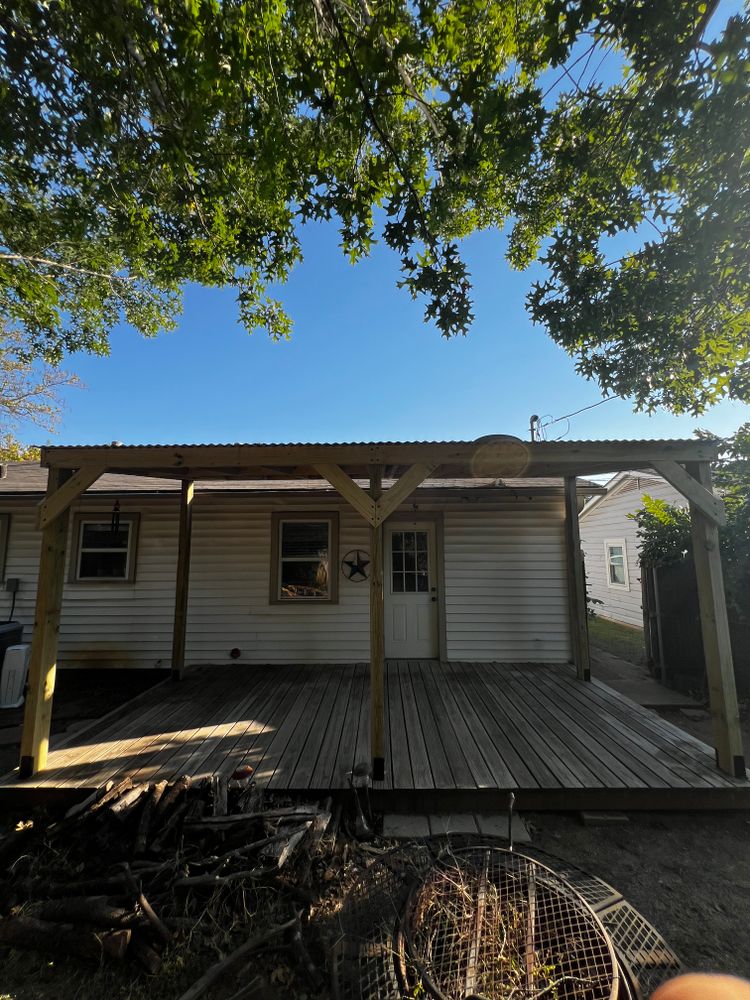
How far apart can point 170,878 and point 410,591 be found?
4294 mm

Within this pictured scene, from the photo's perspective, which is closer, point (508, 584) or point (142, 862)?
point (142, 862)

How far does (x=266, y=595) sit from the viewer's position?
5.98m

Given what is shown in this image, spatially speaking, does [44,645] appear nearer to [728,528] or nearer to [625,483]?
[728,528]

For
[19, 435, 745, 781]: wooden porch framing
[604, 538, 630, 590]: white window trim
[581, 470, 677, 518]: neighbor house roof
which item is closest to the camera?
[19, 435, 745, 781]: wooden porch framing

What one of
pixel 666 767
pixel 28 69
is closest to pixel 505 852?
pixel 666 767

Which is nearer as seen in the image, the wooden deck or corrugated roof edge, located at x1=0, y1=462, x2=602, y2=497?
the wooden deck

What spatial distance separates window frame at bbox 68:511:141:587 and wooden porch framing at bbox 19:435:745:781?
9.58ft

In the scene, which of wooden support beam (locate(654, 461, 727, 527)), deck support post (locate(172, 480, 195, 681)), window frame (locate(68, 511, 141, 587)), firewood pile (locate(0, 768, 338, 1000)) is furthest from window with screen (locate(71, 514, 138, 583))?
wooden support beam (locate(654, 461, 727, 527))

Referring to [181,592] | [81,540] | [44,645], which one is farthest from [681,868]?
[81,540]

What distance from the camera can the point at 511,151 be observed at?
3336 mm

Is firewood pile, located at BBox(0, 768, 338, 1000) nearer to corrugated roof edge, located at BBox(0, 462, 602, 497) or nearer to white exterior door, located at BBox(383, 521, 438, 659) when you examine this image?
white exterior door, located at BBox(383, 521, 438, 659)

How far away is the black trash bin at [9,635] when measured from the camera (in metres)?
5.09

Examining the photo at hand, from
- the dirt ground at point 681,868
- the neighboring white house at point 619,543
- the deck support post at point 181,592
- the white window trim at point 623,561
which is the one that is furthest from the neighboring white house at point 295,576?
the white window trim at point 623,561

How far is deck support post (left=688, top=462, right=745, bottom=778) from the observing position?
9.70ft
